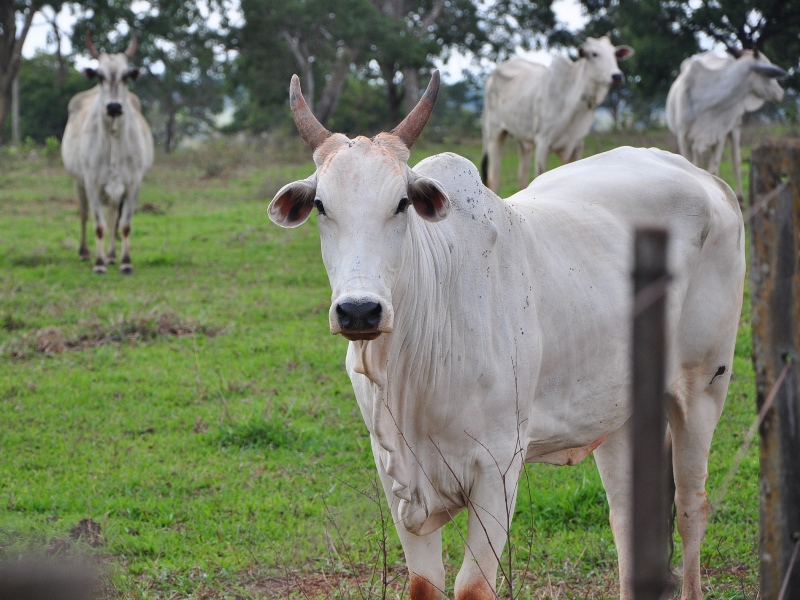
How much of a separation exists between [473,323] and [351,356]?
1.23 ft

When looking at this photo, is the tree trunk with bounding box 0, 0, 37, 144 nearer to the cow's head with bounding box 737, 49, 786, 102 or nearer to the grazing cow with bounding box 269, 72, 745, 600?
the cow's head with bounding box 737, 49, 786, 102

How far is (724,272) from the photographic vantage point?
3.62m

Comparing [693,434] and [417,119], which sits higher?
[417,119]

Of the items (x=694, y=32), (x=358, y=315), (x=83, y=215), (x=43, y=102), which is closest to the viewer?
(x=358, y=315)

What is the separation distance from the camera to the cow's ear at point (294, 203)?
2.86 m

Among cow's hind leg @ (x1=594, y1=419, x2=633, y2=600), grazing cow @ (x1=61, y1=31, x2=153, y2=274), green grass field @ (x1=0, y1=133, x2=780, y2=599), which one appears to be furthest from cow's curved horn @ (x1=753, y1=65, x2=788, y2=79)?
cow's hind leg @ (x1=594, y1=419, x2=633, y2=600)

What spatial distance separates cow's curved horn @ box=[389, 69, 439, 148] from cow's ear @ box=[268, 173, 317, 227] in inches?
12.1

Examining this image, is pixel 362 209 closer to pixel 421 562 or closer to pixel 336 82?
pixel 421 562

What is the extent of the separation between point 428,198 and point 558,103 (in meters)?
8.66

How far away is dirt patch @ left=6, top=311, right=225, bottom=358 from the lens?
659 cm

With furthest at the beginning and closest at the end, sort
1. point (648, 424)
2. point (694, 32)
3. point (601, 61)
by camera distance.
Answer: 1. point (694, 32)
2. point (601, 61)
3. point (648, 424)

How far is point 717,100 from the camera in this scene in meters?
11.5

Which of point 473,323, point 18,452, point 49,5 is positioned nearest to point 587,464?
point 473,323

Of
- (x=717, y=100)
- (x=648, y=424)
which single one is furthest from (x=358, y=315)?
(x=717, y=100)
